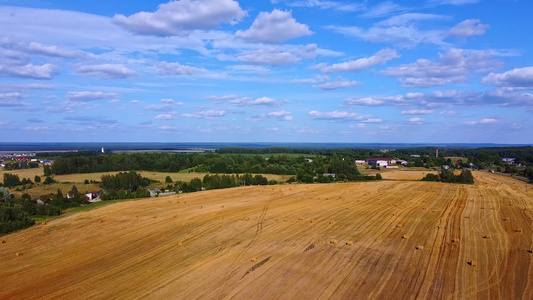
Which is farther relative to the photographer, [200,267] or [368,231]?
[368,231]

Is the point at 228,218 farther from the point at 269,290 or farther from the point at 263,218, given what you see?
the point at 269,290

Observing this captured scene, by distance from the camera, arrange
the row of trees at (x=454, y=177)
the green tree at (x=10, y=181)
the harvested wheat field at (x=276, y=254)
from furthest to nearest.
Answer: the green tree at (x=10, y=181) → the row of trees at (x=454, y=177) → the harvested wheat field at (x=276, y=254)

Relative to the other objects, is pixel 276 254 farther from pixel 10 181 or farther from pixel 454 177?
pixel 10 181

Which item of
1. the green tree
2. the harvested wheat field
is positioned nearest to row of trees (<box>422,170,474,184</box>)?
the harvested wheat field

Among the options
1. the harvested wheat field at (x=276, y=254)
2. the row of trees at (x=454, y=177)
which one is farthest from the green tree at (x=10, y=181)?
the row of trees at (x=454, y=177)

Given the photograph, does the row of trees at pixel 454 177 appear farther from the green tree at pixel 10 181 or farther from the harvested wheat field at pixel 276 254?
the green tree at pixel 10 181

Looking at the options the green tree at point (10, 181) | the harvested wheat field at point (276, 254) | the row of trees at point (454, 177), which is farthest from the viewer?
the green tree at point (10, 181)

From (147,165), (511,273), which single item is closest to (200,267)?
(511,273)

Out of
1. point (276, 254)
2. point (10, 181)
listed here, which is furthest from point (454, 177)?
point (10, 181)
